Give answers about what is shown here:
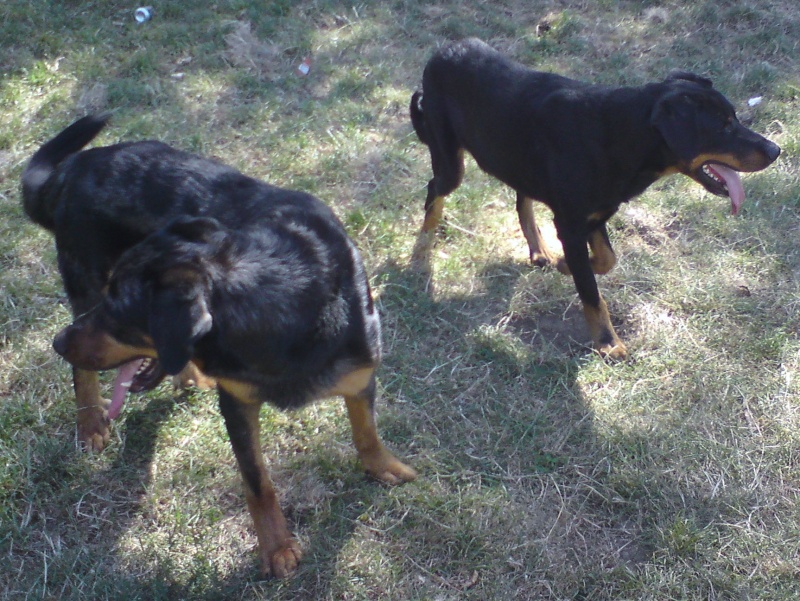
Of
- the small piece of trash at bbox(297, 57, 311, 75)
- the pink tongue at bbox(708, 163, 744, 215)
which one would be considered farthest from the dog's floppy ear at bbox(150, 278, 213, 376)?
the small piece of trash at bbox(297, 57, 311, 75)

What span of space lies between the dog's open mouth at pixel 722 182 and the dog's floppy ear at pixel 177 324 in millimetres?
2587

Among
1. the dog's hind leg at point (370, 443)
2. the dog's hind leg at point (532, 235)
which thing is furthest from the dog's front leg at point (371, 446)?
the dog's hind leg at point (532, 235)

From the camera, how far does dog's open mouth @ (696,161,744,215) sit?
3.59 m

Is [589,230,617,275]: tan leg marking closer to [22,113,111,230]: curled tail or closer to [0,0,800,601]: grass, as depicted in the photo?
[0,0,800,601]: grass

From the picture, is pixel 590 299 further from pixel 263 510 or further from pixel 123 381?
pixel 123 381

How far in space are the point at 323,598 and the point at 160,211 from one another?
1.79 m

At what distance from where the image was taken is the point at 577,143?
3.77 m

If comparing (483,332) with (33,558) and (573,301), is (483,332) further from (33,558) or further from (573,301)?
(33,558)

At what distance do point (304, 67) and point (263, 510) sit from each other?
438cm

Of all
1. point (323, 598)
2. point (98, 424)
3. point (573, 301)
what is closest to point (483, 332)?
point (573, 301)

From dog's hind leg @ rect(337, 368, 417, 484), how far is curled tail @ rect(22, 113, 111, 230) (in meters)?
1.66

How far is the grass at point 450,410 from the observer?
10.2 ft

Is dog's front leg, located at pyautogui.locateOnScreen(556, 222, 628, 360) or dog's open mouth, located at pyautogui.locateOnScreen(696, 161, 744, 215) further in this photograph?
dog's front leg, located at pyautogui.locateOnScreen(556, 222, 628, 360)

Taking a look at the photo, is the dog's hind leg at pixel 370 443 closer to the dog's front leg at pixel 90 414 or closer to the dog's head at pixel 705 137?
the dog's front leg at pixel 90 414
